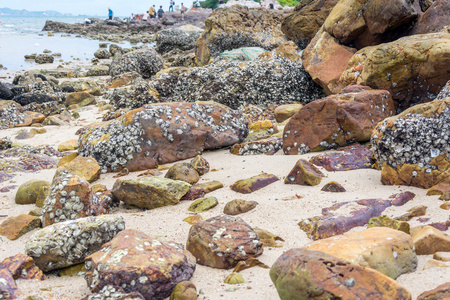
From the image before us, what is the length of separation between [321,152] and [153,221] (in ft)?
7.11

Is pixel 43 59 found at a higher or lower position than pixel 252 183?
lower

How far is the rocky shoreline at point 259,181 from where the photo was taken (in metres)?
2.27

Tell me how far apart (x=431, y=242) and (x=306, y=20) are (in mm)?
7062

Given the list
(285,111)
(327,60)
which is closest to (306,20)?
(327,60)

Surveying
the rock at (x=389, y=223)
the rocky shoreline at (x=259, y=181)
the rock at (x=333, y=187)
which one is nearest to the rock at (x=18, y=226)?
the rocky shoreline at (x=259, y=181)

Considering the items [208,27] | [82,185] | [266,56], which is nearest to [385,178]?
[82,185]

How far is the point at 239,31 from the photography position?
1074 centimetres

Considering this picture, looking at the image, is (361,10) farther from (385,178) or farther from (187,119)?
(385,178)

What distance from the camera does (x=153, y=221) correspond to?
3.48m

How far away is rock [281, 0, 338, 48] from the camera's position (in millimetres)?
8430

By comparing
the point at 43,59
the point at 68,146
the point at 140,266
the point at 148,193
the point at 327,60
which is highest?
the point at 327,60

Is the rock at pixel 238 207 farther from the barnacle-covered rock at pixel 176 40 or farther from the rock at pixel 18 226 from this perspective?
the barnacle-covered rock at pixel 176 40

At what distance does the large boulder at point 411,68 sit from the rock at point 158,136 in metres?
1.86

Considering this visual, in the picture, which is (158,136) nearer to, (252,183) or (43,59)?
(252,183)
